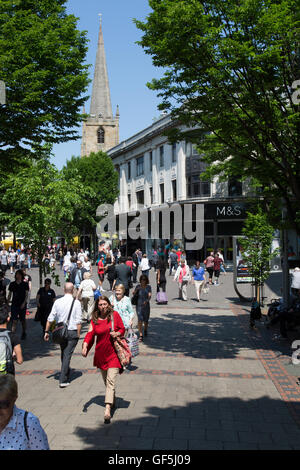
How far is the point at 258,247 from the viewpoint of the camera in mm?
14852

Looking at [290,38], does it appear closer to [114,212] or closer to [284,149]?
[284,149]

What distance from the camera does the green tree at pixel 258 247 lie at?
47.6 feet

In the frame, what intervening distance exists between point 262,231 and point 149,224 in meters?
32.1

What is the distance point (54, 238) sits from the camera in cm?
1639

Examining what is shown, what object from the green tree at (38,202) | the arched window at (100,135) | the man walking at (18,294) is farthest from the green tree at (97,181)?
the man walking at (18,294)

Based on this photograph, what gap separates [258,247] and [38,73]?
8280mm

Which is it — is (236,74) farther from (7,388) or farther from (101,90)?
(101,90)

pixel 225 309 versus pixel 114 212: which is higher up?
pixel 114 212

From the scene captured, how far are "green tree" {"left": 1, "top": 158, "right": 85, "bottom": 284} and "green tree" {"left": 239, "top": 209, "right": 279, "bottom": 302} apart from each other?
6.20 m

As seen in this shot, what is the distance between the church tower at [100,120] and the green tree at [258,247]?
63.2m

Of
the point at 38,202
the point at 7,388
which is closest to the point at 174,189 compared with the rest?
the point at 38,202

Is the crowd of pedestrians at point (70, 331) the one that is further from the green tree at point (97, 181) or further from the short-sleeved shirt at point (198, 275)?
the green tree at point (97, 181)

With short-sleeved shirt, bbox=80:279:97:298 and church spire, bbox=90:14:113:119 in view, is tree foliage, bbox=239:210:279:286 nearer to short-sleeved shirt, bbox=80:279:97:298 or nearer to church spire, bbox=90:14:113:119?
short-sleeved shirt, bbox=80:279:97:298
